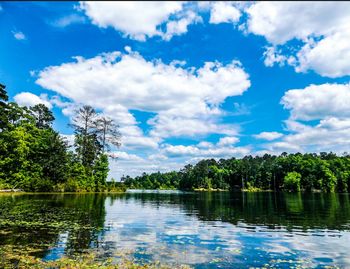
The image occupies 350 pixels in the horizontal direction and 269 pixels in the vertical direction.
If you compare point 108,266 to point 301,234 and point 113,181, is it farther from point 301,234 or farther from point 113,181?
point 113,181

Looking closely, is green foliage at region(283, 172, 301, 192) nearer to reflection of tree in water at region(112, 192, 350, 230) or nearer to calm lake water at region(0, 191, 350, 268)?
reflection of tree in water at region(112, 192, 350, 230)

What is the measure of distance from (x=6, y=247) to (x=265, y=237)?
54.4 ft

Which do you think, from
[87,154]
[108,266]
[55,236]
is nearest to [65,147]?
[87,154]

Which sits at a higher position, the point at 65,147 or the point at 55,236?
the point at 65,147

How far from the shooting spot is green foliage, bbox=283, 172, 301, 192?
16726 centimetres

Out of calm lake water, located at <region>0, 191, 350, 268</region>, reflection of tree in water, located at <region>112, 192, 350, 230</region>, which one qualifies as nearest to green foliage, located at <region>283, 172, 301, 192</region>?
A: reflection of tree in water, located at <region>112, 192, 350, 230</region>

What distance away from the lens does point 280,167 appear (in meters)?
191

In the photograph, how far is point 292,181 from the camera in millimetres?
167625

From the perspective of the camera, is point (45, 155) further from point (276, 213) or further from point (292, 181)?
point (292, 181)

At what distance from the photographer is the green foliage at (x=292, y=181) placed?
167262 mm

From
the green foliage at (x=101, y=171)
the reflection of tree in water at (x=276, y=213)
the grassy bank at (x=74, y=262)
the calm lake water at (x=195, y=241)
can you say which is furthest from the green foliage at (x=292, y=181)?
the grassy bank at (x=74, y=262)

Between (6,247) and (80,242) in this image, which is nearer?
(6,247)

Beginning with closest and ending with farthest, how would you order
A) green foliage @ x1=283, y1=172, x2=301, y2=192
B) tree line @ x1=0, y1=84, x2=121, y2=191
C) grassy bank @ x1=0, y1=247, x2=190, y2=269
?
grassy bank @ x1=0, y1=247, x2=190, y2=269
tree line @ x1=0, y1=84, x2=121, y2=191
green foliage @ x1=283, y1=172, x2=301, y2=192

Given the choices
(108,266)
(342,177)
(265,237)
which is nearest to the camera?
(108,266)
